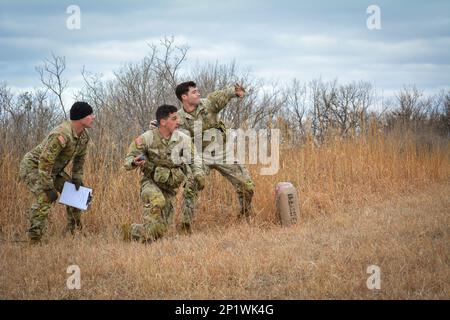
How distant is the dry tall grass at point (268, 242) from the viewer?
4.63 metres

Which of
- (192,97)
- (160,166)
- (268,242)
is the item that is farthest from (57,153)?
(268,242)

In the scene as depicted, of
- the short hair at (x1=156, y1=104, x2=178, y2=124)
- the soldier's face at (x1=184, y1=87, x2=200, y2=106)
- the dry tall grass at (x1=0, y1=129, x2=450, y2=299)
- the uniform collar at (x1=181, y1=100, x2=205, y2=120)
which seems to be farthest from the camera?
the uniform collar at (x1=181, y1=100, x2=205, y2=120)

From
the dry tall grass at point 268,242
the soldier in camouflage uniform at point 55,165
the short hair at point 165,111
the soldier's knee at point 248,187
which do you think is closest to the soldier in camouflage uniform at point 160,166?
the short hair at point 165,111

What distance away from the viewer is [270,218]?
7.67 m

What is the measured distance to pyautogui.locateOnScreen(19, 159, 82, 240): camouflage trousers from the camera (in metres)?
6.52

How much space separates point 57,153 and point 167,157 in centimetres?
132

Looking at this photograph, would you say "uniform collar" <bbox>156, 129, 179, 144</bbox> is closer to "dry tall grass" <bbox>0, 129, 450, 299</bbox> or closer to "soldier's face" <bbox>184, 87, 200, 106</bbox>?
"soldier's face" <bbox>184, 87, 200, 106</bbox>

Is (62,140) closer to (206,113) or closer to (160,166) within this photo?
(160,166)

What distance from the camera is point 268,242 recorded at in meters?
6.16

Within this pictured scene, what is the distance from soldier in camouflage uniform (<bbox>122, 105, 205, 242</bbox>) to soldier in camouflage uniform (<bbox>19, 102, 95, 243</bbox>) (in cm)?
75

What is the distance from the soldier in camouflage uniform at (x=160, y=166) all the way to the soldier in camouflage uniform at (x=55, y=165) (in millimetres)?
754

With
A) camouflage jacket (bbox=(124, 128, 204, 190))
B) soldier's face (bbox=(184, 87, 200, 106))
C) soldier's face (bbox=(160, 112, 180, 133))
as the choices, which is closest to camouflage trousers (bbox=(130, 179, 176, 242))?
camouflage jacket (bbox=(124, 128, 204, 190))

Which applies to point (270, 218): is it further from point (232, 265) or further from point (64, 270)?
point (64, 270)
